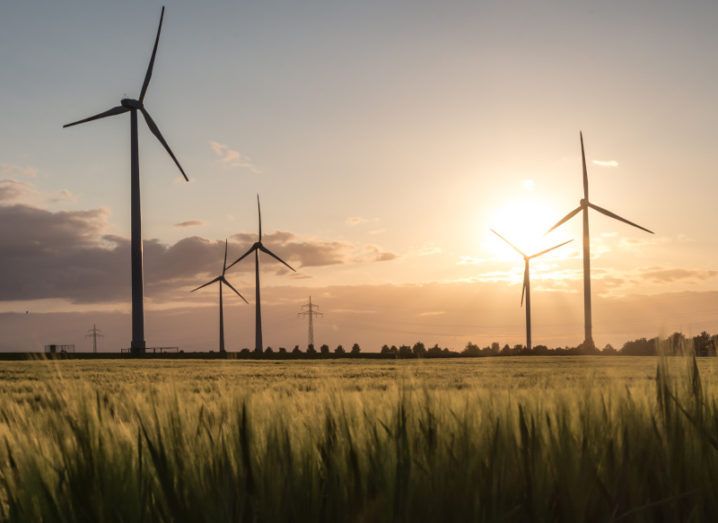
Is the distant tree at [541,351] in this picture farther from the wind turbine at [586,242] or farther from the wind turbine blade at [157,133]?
the wind turbine blade at [157,133]

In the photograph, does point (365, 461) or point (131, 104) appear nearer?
point (365, 461)

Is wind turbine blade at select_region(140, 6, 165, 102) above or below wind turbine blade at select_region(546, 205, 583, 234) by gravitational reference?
above

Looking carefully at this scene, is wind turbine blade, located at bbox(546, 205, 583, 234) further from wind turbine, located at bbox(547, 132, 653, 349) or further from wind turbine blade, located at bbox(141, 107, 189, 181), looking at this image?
wind turbine blade, located at bbox(141, 107, 189, 181)

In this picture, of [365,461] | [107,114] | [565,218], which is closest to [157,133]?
[107,114]

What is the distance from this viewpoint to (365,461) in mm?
2947

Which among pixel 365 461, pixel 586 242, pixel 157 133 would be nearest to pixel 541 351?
pixel 586 242

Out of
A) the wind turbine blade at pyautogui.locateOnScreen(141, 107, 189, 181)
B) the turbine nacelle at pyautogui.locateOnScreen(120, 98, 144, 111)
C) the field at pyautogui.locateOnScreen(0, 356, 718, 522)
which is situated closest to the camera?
the field at pyautogui.locateOnScreen(0, 356, 718, 522)

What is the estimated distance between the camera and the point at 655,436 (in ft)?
11.0

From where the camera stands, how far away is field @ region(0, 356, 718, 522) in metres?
2.62

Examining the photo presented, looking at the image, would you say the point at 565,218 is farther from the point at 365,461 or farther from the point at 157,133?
the point at 365,461

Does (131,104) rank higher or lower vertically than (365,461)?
higher

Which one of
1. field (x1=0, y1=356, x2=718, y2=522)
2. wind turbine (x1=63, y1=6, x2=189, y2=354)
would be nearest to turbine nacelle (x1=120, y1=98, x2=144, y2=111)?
wind turbine (x1=63, y1=6, x2=189, y2=354)

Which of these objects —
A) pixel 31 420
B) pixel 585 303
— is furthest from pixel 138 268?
pixel 31 420

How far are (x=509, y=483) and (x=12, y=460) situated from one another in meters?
1.98
